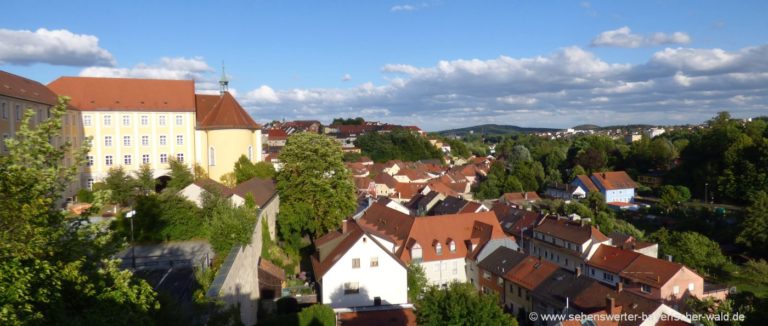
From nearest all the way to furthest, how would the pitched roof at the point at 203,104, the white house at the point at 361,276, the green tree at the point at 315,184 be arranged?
the white house at the point at 361,276 → the green tree at the point at 315,184 → the pitched roof at the point at 203,104

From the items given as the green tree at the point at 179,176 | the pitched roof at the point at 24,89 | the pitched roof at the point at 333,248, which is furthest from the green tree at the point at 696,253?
the pitched roof at the point at 24,89

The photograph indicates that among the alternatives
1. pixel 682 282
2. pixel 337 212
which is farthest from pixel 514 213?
pixel 337 212

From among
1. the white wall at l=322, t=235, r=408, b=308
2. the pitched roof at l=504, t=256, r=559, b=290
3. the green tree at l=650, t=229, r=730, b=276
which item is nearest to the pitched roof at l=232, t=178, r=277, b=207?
the white wall at l=322, t=235, r=408, b=308

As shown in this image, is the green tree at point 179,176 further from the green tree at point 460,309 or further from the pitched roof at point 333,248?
the green tree at point 460,309

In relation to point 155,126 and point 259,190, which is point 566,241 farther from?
point 155,126

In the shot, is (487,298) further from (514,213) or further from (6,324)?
(514,213)

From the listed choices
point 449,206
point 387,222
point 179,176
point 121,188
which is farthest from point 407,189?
point 121,188
